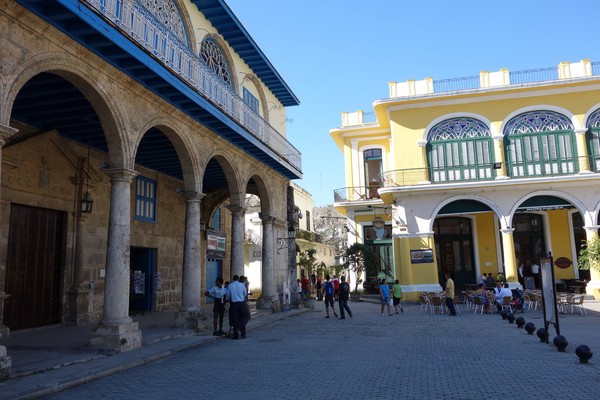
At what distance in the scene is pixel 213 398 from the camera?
5.58 meters

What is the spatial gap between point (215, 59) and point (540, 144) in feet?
46.6

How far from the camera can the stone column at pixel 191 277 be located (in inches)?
441

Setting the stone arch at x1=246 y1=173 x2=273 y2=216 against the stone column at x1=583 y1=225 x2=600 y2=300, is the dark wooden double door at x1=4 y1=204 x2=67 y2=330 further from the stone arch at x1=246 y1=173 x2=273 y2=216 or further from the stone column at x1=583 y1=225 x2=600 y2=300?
the stone column at x1=583 y1=225 x2=600 y2=300

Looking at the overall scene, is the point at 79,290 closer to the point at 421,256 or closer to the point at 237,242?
the point at 237,242

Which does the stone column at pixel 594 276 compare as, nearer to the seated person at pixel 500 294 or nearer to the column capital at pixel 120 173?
the seated person at pixel 500 294

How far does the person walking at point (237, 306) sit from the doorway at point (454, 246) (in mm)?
15042

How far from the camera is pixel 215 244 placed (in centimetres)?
1518

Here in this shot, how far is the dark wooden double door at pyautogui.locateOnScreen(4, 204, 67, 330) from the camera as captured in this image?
1042 centimetres

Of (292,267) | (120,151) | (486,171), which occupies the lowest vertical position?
(292,267)

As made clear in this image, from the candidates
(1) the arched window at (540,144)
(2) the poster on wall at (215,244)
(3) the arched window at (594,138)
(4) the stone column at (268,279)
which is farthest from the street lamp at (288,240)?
(3) the arched window at (594,138)

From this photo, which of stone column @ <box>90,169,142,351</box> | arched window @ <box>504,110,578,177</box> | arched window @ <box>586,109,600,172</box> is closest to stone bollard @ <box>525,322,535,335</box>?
stone column @ <box>90,169,142,351</box>

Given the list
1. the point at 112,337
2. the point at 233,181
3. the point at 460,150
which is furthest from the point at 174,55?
the point at 460,150

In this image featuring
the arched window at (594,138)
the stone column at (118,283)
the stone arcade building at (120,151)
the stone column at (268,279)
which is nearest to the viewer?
the stone arcade building at (120,151)

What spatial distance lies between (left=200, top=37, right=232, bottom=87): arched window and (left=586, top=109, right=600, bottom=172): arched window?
15.2 meters
